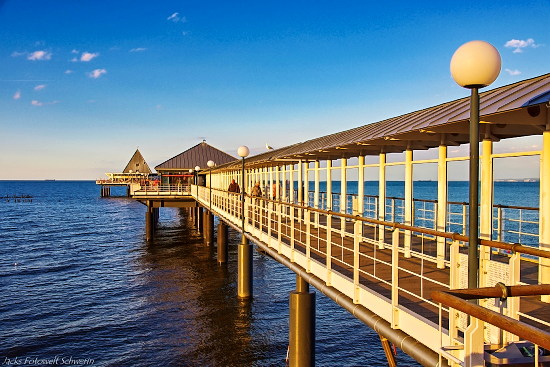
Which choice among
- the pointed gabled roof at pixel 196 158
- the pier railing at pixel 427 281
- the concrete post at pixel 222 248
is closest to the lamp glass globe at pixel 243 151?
the pier railing at pixel 427 281

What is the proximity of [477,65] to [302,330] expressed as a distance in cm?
629

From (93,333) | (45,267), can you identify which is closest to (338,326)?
(93,333)

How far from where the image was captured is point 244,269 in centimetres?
1587

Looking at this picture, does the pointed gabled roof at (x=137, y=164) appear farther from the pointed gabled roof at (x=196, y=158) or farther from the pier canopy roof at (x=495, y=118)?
the pier canopy roof at (x=495, y=118)

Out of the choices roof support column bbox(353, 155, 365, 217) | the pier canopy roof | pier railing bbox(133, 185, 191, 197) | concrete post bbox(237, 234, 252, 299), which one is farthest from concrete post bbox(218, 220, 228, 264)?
the pier canopy roof

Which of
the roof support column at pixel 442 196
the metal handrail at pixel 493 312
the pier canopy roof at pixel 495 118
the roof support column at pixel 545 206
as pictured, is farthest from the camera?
the roof support column at pixel 442 196

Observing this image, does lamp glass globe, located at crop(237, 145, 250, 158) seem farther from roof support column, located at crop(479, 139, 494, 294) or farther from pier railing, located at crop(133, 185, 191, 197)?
pier railing, located at crop(133, 185, 191, 197)

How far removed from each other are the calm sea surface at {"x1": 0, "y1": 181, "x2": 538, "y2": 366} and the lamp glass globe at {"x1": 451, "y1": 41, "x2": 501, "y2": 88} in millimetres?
9537

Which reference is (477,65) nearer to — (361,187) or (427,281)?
(427,281)

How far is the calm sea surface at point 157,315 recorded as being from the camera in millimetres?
12414

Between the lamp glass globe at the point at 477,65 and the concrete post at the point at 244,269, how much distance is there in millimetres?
11516

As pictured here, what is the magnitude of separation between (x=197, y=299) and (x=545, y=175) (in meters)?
13.5

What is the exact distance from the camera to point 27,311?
651 inches

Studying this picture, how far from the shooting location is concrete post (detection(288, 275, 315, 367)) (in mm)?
8578
